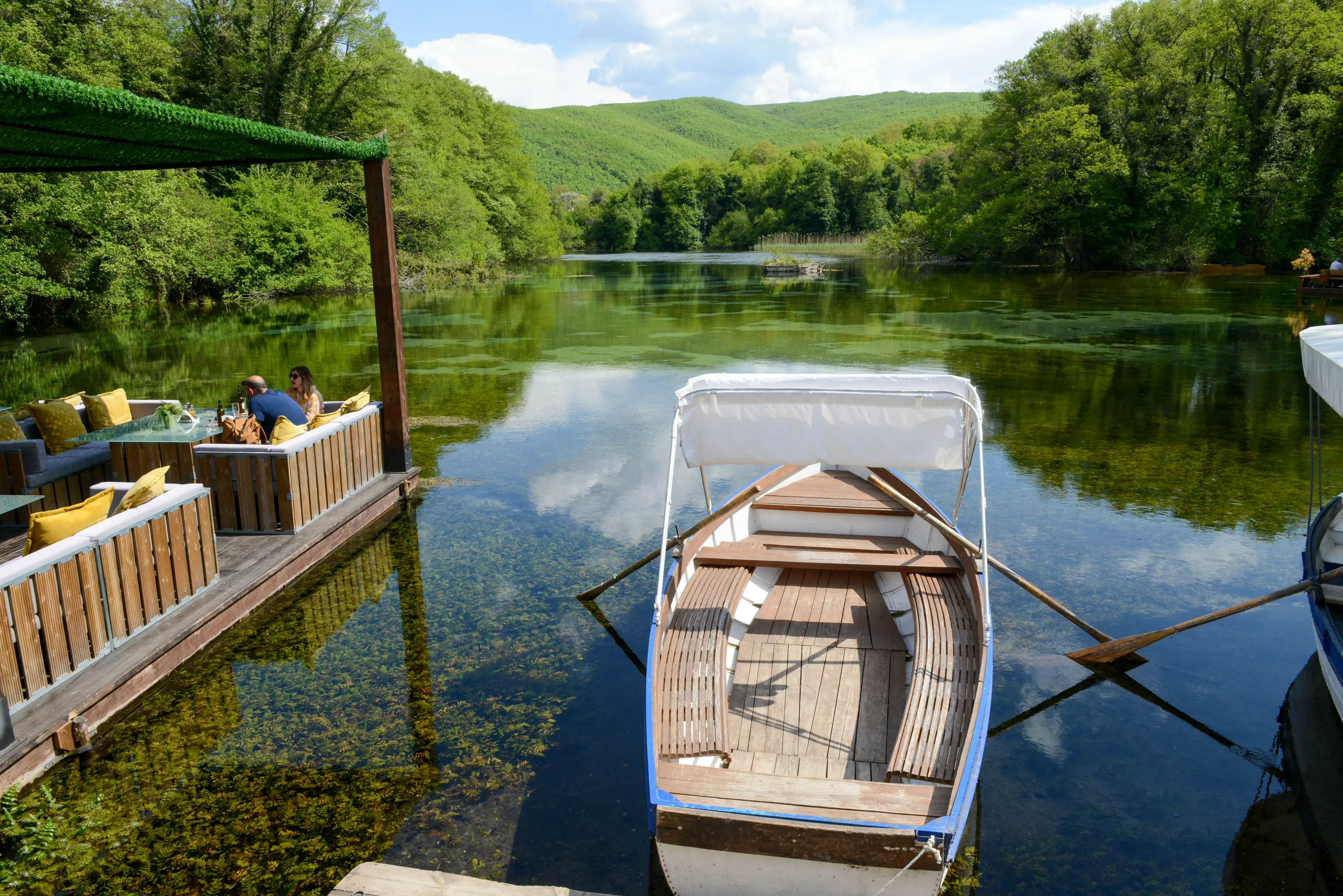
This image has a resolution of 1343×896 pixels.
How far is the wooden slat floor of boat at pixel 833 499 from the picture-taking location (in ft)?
25.8

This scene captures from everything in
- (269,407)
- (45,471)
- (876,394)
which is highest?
(876,394)

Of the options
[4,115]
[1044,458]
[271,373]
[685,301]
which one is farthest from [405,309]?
[4,115]

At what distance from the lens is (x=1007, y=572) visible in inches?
266

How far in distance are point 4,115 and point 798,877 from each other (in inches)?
242

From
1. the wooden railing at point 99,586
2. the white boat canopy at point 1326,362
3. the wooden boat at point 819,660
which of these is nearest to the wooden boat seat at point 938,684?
the wooden boat at point 819,660

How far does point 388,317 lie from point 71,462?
3389 mm

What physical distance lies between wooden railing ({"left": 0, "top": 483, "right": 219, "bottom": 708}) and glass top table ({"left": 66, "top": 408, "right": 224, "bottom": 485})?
1.86 metres

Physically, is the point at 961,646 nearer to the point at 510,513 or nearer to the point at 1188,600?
the point at 1188,600

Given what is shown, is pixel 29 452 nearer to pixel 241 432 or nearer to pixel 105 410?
pixel 241 432

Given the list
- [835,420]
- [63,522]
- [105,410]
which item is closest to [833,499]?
[835,420]

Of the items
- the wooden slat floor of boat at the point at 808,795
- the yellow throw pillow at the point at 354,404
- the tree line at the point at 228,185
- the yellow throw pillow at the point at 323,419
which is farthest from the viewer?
the tree line at the point at 228,185

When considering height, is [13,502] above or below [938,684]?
above

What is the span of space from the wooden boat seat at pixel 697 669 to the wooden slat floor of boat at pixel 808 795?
467 mm

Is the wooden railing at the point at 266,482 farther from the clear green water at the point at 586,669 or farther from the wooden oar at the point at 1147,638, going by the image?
the wooden oar at the point at 1147,638
